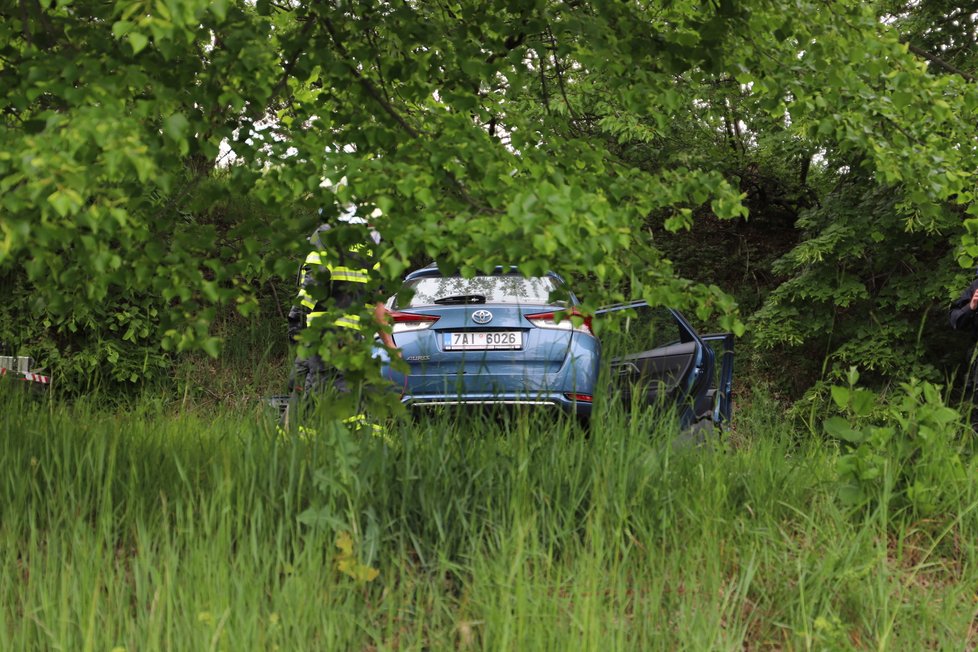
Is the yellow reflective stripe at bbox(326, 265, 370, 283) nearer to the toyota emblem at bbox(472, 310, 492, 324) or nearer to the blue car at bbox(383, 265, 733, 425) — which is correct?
the blue car at bbox(383, 265, 733, 425)

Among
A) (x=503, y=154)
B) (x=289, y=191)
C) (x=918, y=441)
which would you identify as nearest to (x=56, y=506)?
(x=289, y=191)

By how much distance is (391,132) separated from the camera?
12.7 ft

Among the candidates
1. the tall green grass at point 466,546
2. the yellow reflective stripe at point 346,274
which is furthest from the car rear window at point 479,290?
the tall green grass at point 466,546

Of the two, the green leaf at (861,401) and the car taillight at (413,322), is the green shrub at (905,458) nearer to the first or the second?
the green leaf at (861,401)

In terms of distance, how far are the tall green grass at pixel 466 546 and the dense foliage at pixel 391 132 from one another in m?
0.69

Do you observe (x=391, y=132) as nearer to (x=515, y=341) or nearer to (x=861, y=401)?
(x=861, y=401)

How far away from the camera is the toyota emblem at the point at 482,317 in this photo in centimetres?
663

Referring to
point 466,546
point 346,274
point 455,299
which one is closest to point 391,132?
point 346,274

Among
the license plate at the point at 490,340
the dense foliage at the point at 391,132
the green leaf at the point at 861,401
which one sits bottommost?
the green leaf at the point at 861,401

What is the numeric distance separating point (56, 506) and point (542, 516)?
1.90 m

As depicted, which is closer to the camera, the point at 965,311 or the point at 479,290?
the point at 965,311

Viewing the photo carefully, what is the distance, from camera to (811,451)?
4.16m

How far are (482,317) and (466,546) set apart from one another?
330 cm

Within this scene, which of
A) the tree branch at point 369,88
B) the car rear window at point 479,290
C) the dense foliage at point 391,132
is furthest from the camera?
the car rear window at point 479,290
